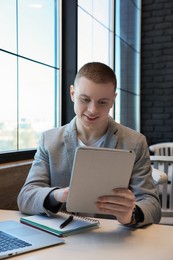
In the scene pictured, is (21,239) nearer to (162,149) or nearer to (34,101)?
(34,101)

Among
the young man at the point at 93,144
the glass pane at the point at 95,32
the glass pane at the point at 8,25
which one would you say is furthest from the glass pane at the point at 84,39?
the young man at the point at 93,144

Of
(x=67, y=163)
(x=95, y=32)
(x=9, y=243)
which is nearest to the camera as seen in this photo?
(x=9, y=243)

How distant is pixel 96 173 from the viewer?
870 millimetres

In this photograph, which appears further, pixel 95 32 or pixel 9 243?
pixel 95 32

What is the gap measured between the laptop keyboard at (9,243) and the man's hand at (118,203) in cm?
23

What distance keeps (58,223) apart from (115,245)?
0.72 ft

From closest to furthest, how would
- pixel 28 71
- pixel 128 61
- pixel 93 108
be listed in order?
pixel 93 108
pixel 28 71
pixel 128 61

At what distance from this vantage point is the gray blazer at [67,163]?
117cm

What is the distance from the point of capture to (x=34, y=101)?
2.03 m

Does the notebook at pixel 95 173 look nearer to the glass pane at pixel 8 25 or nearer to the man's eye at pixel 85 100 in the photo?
the man's eye at pixel 85 100

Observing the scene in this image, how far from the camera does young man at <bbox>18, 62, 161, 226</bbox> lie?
1009 mm

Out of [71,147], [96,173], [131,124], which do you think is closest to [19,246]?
[96,173]

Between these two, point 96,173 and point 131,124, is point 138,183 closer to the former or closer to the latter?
point 96,173

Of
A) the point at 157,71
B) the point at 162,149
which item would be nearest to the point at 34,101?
the point at 162,149
